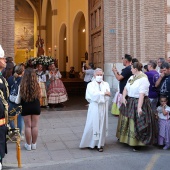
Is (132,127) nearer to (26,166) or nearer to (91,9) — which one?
(26,166)

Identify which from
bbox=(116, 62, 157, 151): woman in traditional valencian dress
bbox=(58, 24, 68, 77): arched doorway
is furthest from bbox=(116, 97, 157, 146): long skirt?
bbox=(58, 24, 68, 77): arched doorway

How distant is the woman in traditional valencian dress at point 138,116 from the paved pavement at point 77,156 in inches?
10.8

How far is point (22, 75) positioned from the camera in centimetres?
725

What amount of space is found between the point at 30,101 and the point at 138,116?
2169mm

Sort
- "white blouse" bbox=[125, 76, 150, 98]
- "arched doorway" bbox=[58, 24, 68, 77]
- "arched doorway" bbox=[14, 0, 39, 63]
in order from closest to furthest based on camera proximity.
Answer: "white blouse" bbox=[125, 76, 150, 98]
"arched doorway" bbox=[58, 24, 68, 77]
"arched doorway" bbox=[14, 0, 39, 63]

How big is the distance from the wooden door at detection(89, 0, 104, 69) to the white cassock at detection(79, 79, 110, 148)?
7.42 meters

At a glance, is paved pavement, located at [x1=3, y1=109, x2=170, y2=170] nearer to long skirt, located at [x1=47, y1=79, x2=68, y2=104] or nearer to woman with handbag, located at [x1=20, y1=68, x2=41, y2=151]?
woman with handbag, located at [x1=20, y1=68, x2=41, y2=151]

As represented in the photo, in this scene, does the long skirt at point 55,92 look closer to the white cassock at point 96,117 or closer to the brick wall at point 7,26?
the brick wall at point 7,26

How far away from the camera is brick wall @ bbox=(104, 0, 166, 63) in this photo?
11289mm

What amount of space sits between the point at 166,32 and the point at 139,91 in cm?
552

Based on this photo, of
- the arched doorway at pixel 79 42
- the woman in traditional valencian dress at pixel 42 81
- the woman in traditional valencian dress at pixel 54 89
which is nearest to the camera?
the woman in traditional valencian dress at pixel 42 81

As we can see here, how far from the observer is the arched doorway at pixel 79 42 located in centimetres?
2667

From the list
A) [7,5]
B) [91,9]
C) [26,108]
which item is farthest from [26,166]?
[91,9]

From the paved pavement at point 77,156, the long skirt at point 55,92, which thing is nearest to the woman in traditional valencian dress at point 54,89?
the long skirt at point 55,92
